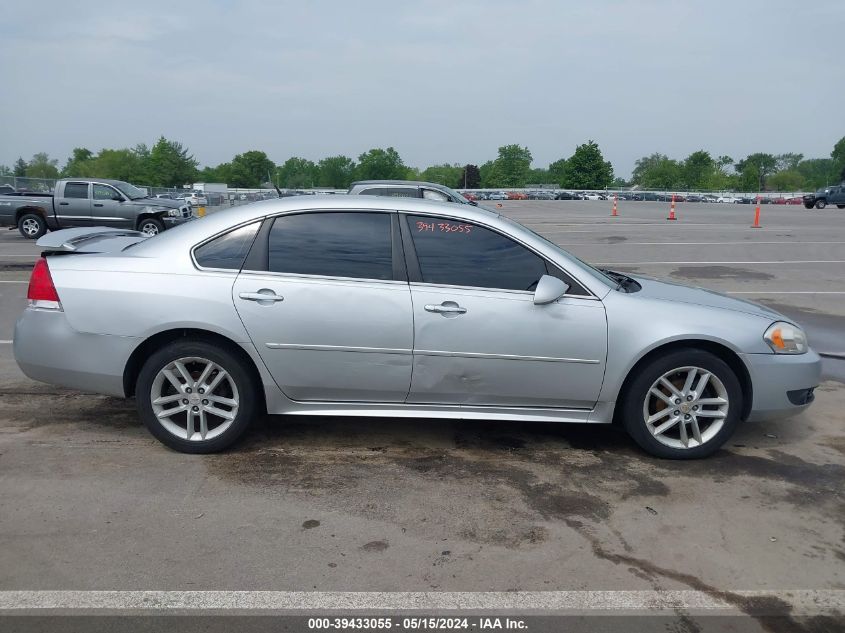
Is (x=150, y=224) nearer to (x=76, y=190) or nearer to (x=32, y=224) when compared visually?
(x=76, y=190)

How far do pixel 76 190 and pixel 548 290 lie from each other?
59.9 feet

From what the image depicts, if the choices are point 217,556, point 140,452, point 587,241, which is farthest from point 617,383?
point 587,241

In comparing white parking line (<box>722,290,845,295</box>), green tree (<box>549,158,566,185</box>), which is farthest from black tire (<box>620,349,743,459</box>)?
green tree (<box>549,158,566,185</box>)

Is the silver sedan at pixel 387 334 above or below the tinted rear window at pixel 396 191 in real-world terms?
below

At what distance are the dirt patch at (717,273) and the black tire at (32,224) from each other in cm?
1652

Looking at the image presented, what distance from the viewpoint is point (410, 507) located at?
378cm

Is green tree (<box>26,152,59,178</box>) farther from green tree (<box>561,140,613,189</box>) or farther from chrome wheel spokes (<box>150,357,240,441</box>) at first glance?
chrome wheel spokes (<box>150,357,240,441</box>)

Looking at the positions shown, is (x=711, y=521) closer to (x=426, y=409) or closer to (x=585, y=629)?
(x=585, y=629)

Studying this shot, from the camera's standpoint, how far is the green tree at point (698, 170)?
120500mm

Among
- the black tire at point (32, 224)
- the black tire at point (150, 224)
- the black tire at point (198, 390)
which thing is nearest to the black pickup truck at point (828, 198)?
the black tire at point (150, 224)

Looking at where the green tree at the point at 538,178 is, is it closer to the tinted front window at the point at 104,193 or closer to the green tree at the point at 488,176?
the green tree at the point at 488,176

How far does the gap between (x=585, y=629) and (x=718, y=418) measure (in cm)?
211

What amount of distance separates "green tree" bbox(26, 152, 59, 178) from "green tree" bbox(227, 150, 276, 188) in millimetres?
28280

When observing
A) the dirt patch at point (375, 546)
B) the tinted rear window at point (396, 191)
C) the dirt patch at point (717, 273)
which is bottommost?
the dirt patch at point (375, 546)
